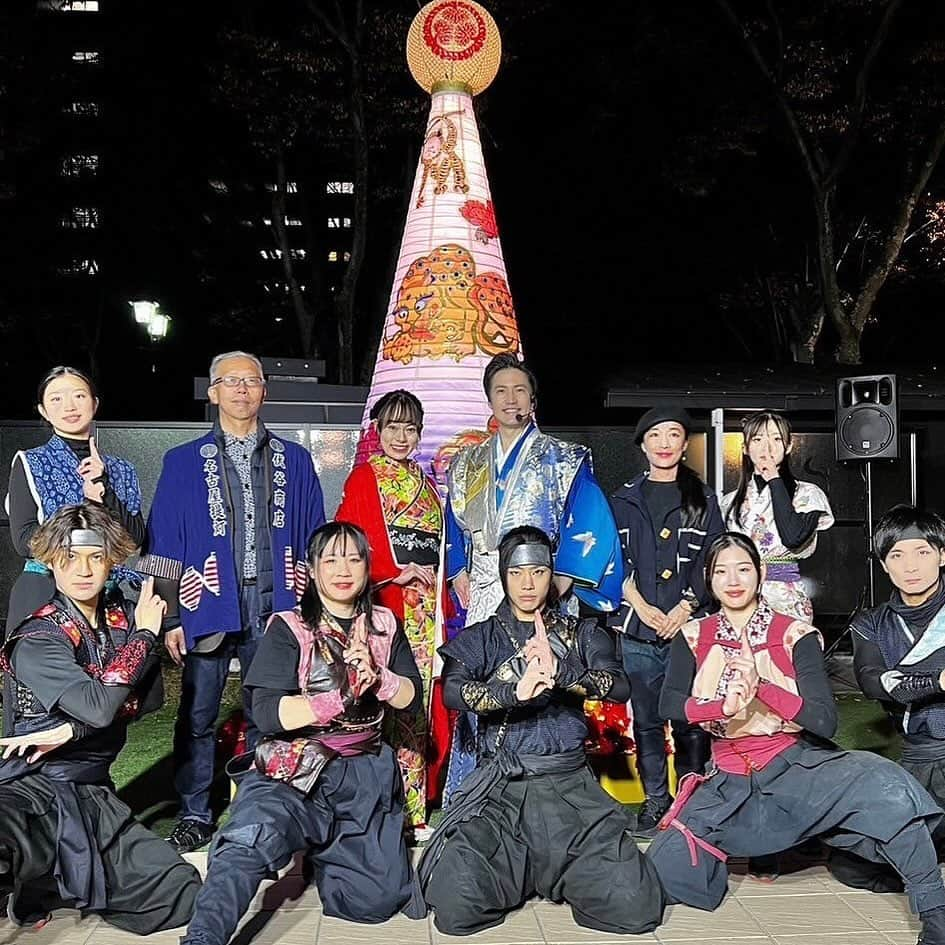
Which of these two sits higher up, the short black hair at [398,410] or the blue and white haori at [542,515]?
the short black hair at [398,410]

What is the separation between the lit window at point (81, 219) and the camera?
19.7m

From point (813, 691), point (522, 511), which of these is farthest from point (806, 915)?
point (522, 511)

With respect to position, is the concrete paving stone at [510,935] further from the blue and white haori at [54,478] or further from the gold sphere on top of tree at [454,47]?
the gold sphere on top of tree at [454,47]

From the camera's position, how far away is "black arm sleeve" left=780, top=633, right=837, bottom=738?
3.34 metres

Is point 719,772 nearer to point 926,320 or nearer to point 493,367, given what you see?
point 493,367

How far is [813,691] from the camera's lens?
3.38 metres

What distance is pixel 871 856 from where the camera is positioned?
3295 mm

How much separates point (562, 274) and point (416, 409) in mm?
14089

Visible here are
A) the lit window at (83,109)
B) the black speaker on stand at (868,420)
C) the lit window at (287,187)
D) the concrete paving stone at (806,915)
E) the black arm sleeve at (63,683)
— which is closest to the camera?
the black arm sleeve at (63,683)

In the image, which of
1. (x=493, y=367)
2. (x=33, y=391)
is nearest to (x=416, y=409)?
(x=493, y=367)

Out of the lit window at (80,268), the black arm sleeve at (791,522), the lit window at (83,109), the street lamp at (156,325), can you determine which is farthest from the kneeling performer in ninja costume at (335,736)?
the lit window at (80,268)

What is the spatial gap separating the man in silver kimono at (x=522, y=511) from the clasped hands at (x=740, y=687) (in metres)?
0.87

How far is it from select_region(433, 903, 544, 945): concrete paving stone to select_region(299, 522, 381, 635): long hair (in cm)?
92

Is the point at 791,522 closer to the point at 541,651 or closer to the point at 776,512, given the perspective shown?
the point at 776,512
